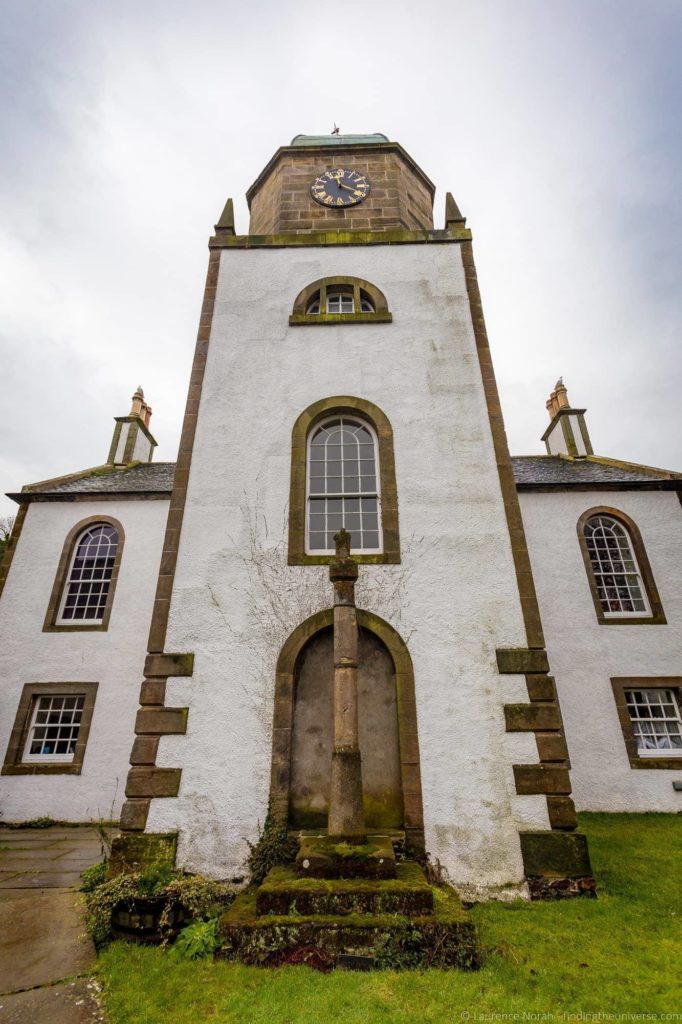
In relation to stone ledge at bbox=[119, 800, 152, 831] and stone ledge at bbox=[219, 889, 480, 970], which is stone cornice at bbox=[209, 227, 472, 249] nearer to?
stone ledge at bbox=[119, 800, 152, 831]

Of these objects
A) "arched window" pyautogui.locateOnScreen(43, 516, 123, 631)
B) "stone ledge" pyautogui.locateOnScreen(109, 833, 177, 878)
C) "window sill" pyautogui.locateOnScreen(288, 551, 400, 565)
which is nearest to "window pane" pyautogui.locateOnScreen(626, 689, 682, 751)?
"window sill" pyautogui.locateOnScreen(288, 551, 400, 565)

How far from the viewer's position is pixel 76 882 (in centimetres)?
709

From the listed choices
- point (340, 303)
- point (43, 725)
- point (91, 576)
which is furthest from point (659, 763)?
point (91, 576)

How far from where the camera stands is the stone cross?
17.7 ft

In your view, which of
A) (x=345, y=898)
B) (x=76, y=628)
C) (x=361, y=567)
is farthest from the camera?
(x=76, y=628)

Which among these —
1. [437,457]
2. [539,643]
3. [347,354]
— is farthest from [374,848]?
[347,354]

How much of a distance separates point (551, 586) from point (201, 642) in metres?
8.84

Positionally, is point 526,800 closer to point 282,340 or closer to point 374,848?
point 374,848

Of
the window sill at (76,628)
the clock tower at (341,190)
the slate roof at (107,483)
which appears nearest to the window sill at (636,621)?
the clock tower at (341,190)

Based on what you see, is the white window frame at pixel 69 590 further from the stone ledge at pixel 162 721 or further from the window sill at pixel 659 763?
the window sill at pixel 659 763

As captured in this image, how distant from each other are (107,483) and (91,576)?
2.86m

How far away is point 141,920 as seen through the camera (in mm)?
5102

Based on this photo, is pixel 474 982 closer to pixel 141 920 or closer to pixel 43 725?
pixel 141 920

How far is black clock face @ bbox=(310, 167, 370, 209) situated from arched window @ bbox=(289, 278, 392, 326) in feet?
9.46
